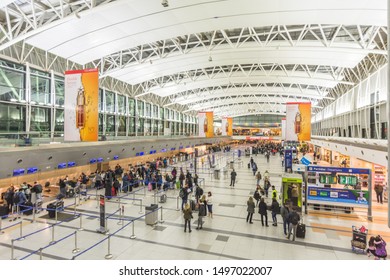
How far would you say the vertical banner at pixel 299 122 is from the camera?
1584 centimetres

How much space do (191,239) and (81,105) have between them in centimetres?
712

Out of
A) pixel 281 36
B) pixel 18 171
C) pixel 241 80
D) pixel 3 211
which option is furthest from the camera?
pixel 241 80

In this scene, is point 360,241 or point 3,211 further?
point 3,211

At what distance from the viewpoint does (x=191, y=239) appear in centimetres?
843

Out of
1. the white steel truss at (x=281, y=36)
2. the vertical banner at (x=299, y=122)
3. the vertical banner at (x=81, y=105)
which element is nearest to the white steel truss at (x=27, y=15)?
the vertical banner at (x=81, y=105)

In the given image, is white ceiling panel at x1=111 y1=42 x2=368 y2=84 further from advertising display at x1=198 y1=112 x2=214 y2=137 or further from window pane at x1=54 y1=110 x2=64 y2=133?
window pane at x1=54 y1=110 x2=64 y2=133

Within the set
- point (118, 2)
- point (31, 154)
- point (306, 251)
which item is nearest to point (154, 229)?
point (306, 251)

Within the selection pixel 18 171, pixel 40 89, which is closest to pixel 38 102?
pixel 40 89

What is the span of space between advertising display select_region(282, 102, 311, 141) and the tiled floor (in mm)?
5699

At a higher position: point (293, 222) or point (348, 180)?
point (348, 180)

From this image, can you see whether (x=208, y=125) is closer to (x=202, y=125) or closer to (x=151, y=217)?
(x=202, y=125)

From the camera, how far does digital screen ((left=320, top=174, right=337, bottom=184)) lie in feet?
39.8

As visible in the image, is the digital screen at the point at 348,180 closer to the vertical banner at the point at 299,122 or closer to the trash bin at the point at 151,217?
the vertical banner at the point at 299,122

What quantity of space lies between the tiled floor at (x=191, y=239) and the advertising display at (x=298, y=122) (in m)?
5.70
